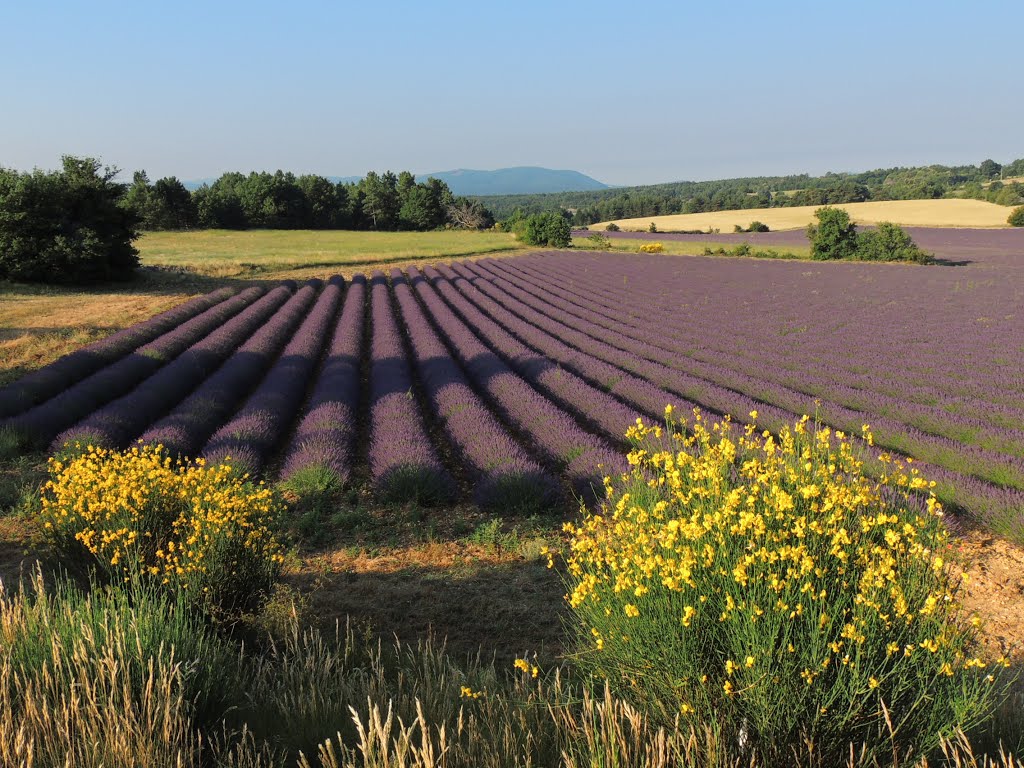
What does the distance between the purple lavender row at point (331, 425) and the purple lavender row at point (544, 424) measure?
2.21m

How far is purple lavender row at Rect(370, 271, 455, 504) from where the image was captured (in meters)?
6.37

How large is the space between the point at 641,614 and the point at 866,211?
7593 centimetres

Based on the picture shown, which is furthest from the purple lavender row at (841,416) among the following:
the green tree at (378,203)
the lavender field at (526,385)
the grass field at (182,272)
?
the green tree at (378,203)

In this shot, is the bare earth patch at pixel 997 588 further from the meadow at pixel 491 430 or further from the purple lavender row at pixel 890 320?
the purple lavender row at pixel 890 320

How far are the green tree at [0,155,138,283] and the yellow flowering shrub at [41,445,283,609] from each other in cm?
2182

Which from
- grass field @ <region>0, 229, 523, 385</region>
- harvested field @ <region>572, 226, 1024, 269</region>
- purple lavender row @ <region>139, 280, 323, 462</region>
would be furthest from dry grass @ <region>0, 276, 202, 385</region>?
harvested field @ <region>572, 226, 1024, 269</region>

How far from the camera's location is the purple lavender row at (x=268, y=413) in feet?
22.8

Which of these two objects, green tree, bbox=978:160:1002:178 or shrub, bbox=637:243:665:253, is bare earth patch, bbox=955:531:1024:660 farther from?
green tree, bbox=978:160:1002:178

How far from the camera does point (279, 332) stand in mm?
14586

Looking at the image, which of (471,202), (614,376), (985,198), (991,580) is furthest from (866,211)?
(991,580)

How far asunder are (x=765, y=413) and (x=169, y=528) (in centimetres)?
702

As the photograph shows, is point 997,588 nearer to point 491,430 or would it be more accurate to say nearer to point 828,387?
point 491,430

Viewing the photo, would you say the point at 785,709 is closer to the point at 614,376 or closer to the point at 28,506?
the point at 28,506

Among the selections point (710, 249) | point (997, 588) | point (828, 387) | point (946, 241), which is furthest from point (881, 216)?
point (997, 588)
